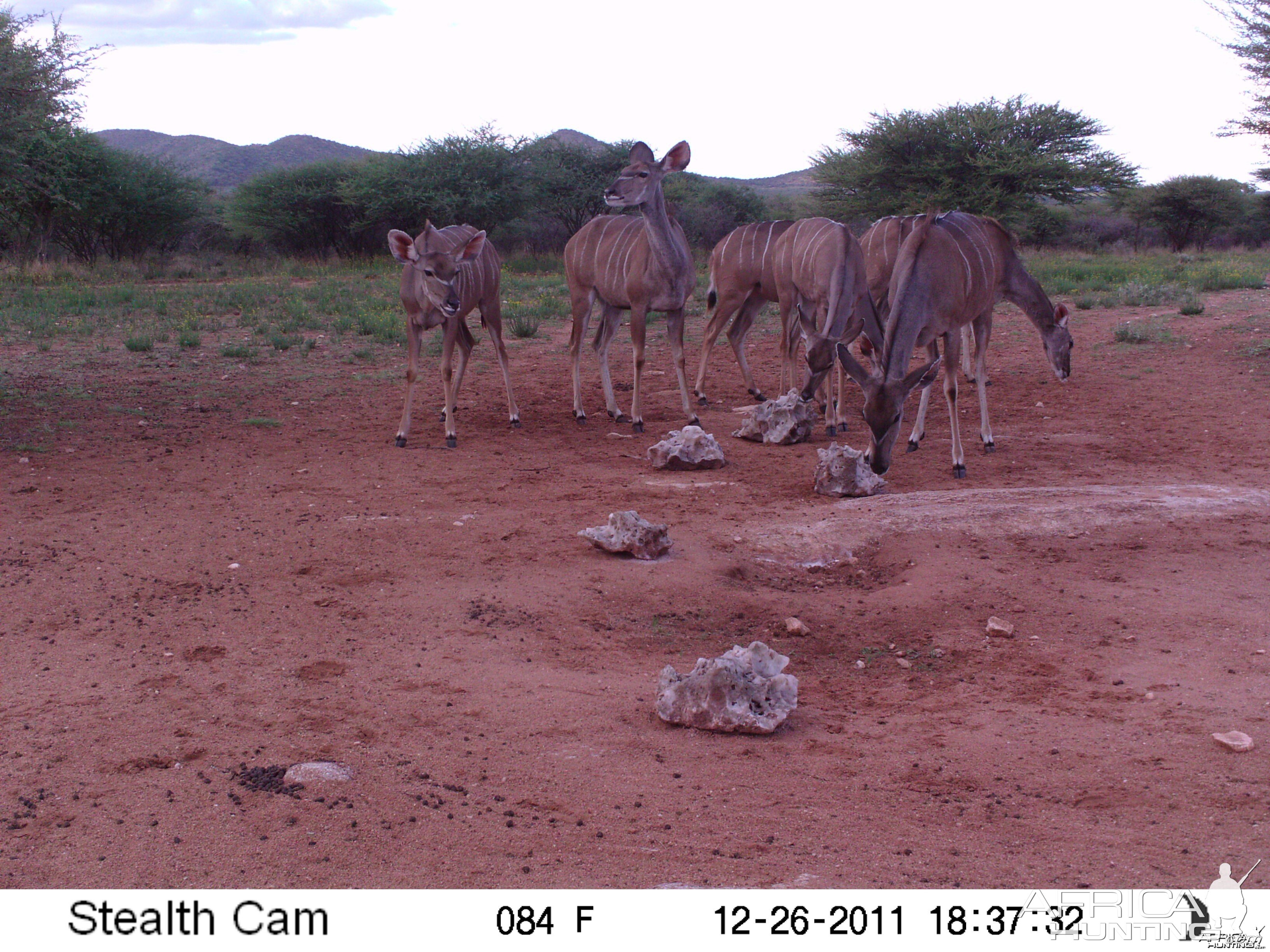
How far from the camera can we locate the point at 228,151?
89.1m

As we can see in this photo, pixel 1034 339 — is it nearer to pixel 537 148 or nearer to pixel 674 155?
pixel 674 155

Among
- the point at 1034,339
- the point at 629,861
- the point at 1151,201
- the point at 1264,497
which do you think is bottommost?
the point at 629,861

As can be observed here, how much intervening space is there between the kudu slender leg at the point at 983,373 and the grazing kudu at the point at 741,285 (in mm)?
2262

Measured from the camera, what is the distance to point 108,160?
31.1 metres

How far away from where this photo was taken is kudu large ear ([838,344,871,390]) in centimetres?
750

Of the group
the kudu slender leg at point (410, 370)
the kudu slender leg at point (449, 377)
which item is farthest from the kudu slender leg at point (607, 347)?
the kudu slender leg at point (410, 370)

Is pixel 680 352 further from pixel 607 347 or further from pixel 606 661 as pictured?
pixel 606 661

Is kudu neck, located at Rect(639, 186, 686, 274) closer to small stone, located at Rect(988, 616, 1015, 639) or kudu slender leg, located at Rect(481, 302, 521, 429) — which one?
kudu slender leg, located at Rect(481, 302, 521, 429)

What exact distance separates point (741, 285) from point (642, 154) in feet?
7.52

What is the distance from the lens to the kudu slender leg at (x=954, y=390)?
8242mm

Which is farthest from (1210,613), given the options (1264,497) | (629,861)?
(629,861)

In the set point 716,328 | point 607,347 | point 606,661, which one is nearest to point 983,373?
point 716,328

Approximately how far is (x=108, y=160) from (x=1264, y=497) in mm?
32841

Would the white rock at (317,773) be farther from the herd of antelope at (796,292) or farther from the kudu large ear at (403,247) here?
the kudu large ear at (403,247)
